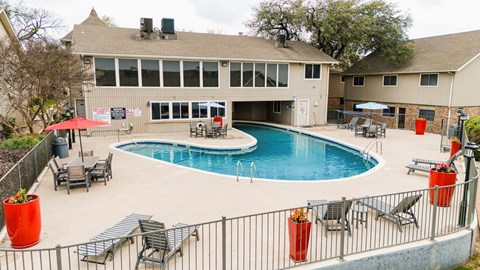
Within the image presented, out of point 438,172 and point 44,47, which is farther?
point 44,47

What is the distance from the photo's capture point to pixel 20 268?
569 cm

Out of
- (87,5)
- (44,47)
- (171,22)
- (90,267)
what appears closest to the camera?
(90,267)

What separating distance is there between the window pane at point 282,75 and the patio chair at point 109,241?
20044mm

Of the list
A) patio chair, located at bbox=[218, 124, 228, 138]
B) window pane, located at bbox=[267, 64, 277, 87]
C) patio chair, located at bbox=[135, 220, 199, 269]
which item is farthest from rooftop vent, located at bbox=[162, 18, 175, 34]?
patio chair, located at bbox=[135, 220, 199, 269]

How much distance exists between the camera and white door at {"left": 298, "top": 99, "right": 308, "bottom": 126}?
87.6 ft

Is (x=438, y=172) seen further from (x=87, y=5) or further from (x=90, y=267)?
(x=87, y=5)

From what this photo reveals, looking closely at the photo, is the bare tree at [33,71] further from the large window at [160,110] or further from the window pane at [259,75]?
the window pane at [259,75]

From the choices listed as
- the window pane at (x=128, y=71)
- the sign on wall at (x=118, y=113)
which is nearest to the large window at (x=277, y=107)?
the window pane at (x=128, y=71)

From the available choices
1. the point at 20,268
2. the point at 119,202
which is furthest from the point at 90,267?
the point at 119,202

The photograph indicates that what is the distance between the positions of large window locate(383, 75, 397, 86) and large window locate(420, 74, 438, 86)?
2.44m

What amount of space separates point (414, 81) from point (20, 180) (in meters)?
26.7

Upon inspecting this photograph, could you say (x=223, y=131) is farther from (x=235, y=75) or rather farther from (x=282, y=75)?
(x=282, y=75)

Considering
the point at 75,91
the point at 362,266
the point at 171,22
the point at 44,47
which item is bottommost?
the point at 362,266

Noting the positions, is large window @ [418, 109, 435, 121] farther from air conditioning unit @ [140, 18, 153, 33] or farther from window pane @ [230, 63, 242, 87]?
air conditioning unit @ [140, 18, 153, 33]
